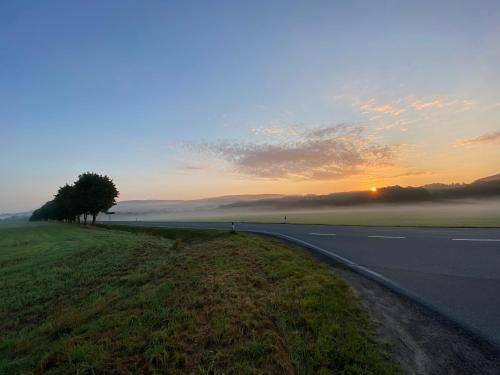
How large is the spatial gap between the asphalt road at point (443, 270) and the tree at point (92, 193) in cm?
4926

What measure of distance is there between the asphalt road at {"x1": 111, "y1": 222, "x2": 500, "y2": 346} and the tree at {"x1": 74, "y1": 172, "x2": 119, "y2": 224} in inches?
1939

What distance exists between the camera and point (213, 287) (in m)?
6.25

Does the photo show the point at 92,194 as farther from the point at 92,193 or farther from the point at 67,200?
the point at 67,200

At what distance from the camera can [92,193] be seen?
154ft

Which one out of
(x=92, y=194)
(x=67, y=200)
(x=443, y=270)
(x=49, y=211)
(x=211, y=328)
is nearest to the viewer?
(x=211, y=328)

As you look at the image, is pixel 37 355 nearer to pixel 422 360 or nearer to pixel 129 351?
pixel 129 351

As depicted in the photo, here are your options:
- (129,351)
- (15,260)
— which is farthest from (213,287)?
(15,260)

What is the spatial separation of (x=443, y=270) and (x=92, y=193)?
2150 inches

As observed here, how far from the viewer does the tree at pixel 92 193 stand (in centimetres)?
4680

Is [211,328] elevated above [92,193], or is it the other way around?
[92,193]

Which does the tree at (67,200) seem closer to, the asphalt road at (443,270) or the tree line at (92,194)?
the tree line at (92,194)

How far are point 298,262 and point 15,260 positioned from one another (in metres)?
18.7

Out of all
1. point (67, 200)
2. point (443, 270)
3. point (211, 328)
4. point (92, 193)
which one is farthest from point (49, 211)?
point (443, 270)

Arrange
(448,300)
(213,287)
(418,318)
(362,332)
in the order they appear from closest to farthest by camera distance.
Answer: (362,332)
(418,318)
(448,300)
(213,287)
